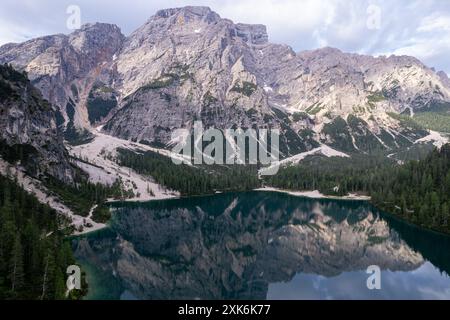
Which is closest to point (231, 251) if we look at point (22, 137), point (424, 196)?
point (424, 196)

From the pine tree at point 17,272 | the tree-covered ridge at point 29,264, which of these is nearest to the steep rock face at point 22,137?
the tree-covered ridge at point 29,264

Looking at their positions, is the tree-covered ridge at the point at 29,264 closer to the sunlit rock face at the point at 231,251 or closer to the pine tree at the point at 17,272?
the pine tree at the point at 17,272

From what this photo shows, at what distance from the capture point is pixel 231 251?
420 feet

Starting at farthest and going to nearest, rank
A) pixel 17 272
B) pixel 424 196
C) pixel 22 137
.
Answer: pixel 22 137 < pixel 424 196 < pixel 17 272

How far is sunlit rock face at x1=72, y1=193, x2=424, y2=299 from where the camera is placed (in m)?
96.5

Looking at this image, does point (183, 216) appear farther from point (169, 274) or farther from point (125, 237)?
point (169, 274)

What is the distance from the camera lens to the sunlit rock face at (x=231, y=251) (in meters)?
96.5

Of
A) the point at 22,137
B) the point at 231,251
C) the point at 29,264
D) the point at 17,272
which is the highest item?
the point at 22,137

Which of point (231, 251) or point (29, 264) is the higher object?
point (29, 264)

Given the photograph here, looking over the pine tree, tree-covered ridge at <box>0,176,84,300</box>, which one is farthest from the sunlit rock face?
the pine tree

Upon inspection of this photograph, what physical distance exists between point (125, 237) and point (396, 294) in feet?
305

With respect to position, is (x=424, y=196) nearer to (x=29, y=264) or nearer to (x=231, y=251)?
(x=231, y=251)

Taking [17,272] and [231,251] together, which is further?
[231,251]
